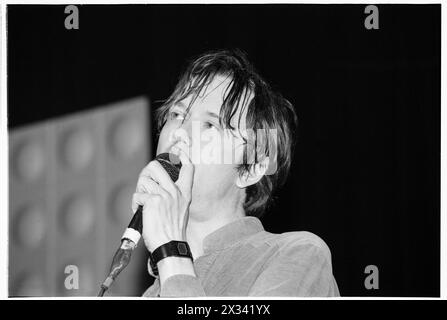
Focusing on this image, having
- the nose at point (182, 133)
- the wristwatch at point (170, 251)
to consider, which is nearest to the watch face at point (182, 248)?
the wristwatch at point (170, 251)

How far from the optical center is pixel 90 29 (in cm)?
257

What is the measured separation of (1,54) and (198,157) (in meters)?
0.92

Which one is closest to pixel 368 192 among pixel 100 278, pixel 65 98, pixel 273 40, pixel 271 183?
pixel 271 183

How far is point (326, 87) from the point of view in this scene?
8.25 ft

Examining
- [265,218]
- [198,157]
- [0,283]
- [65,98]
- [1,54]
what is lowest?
[0,283]

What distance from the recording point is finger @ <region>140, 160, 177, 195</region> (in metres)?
2.00

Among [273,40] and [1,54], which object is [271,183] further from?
[1,54]

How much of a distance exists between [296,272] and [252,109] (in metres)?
0.63

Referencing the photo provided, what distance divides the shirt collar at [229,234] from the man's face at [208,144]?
84 mm

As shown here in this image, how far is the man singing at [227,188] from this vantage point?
203cm

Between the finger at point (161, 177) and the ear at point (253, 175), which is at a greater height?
the finger at point (161, 177)

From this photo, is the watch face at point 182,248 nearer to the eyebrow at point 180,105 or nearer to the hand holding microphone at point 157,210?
the hand holding microphone at point 157,210

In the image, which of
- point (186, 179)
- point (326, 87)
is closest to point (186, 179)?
point (186, 179)

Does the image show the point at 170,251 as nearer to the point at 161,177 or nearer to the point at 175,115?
the point at 161,177
